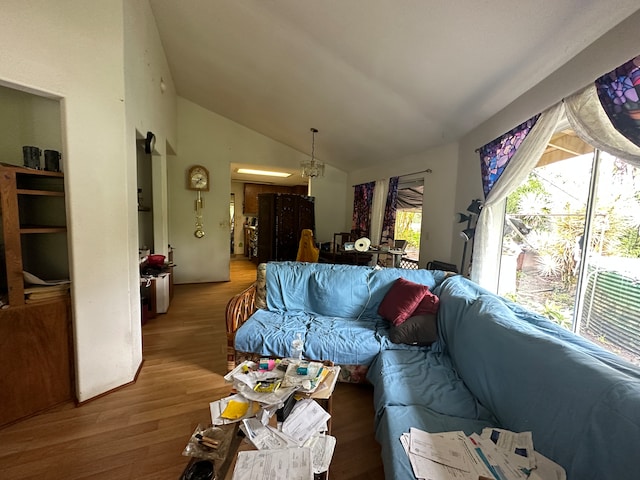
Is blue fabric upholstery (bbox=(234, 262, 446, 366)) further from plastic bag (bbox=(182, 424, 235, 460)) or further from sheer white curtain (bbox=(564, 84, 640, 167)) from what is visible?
sheer white curtain (bbox=(564, 84, 640, 167))

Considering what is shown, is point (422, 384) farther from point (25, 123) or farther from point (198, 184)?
point (198, 184)

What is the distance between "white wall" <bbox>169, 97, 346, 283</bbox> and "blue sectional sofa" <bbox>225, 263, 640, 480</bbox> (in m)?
2.73

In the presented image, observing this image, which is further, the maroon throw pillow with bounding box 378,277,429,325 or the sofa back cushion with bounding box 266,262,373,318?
the sofa back cushion with bounding box 266,262,373,318

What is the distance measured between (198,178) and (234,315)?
326 cm

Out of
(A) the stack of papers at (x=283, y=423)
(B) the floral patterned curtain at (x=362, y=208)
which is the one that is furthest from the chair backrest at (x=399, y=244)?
(A) the stack of papers at (x=283, y=423)

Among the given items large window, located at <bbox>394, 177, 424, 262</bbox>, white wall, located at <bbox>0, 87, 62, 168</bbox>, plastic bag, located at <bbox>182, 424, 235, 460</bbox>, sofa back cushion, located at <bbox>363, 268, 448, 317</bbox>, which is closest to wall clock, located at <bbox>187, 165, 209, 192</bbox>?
white wall, located at <bbox>0, 87, 62, 168</bbox>

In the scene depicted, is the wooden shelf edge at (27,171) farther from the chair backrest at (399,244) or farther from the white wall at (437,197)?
the white wall at (437,197)

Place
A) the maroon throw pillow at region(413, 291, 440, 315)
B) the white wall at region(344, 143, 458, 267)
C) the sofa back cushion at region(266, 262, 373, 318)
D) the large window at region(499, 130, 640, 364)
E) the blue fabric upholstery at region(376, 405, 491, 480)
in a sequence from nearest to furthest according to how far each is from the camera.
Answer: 1. the blue fabric upholstery at region(376, 405, 491, 480)
2. the large window at region(499, 130, 640, 364)
3. the maroon throw pillow at region(413, 291, 440, 315)
4. the sofa back cushion at region(266, 262, 373, 318)
5. the white wall at region(344, 143, 458, 267)

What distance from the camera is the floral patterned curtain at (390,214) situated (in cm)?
411

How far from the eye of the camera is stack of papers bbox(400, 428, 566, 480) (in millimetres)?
921

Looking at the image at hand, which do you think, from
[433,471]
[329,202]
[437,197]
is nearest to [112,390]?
[433,471]

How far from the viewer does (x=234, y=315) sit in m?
2.04

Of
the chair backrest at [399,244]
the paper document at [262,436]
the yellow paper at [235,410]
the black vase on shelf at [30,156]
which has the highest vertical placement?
the black vase on shelf at [30,156]

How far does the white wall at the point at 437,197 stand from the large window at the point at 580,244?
819 mm
